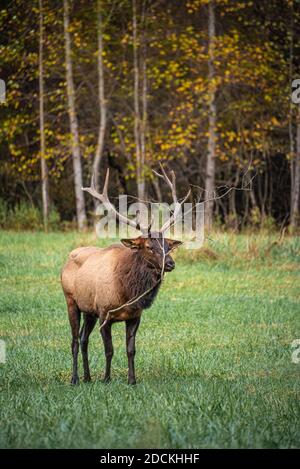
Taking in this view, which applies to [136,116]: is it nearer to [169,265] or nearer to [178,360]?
[178,360]

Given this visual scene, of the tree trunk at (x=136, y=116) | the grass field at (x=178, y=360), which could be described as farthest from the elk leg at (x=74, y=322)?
the tree trunk at (x=136, y=116)

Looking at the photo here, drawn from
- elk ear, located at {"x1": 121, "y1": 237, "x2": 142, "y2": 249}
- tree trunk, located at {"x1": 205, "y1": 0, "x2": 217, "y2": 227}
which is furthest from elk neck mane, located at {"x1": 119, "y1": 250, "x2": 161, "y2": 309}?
tree trunk, located at {"x1": 205, "y1": 0, "x2": 217, "y2": 227}

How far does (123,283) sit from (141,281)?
22 cm

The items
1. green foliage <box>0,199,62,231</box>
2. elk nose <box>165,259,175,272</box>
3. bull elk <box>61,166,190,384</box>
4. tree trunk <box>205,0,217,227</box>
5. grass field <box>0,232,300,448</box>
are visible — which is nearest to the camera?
grass field <box>0,232,300,448</box>

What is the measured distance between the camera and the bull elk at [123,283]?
8.85 metres

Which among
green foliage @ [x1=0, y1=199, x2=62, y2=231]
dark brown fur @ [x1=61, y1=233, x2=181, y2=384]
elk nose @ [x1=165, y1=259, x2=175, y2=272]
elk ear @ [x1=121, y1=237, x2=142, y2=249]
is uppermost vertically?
elk ear @ [x1=121, y1=237, x2=142, y2=249]

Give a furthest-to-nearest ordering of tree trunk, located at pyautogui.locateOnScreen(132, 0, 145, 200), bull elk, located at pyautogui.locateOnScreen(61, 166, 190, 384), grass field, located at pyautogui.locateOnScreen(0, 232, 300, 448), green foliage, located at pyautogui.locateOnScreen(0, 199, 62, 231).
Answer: tree trunk, located at pyautogui.locateOnScreen(132, 0, 145, 200)
green foliage, located at pyautogui.locateOnScreen(0, 199, 62, 231)
bull elk, located at pyautogui.locateOnScreen(61, 166, 190, 384)
grass field, located at pyautogui.locateOnScreen(0, 232, 300, 448)

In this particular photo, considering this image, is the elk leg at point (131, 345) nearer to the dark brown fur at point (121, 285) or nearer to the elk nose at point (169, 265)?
the dark brown fur at point (121, 285)

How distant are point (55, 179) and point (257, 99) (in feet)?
25.0

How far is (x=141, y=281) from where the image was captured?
897cm

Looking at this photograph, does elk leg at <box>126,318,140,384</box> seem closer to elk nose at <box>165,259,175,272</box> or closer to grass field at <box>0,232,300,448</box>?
grass field at <box>0,232,300,448</box>

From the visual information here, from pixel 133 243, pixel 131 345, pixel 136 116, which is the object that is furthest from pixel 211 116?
pixel 131 345

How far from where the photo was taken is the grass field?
6.09 m
